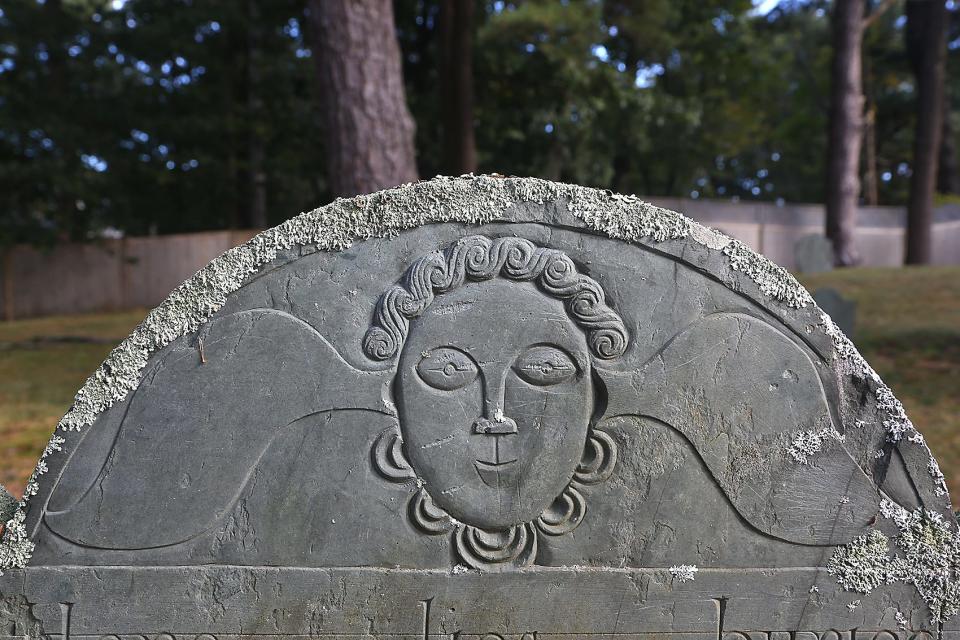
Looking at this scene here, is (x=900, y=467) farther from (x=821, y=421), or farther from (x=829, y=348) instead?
(x=829, y=348)

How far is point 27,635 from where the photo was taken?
1.79m

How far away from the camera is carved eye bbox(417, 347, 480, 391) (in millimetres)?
1812

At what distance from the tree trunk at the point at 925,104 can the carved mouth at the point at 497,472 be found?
16041 mm

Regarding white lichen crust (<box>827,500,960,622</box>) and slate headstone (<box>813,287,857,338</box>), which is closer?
white lichen crust (<box>827,500,960,622</box>)

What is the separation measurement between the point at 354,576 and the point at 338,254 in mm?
777

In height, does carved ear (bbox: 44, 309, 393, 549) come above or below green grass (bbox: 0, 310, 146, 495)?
above

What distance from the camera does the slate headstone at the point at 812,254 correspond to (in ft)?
42.7

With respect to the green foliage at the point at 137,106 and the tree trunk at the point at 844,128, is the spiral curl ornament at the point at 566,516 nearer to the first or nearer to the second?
the green foliage at the point at 137,106

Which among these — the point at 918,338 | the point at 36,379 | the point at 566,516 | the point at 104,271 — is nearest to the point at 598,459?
the point at 566,516

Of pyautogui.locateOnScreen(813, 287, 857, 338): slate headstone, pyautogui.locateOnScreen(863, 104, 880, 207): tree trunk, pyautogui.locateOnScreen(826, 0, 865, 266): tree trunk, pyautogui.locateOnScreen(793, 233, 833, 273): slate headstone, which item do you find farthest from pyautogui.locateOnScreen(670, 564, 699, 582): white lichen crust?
pyautogui.locateOnScreen(863, 104, 880, 207): tree trunk

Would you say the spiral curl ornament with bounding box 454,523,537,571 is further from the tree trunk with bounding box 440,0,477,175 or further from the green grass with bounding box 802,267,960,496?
the tree trunk with bounding box 440,0,477,175

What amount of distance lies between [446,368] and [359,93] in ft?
11.8

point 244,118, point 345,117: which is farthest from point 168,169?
point 345,117

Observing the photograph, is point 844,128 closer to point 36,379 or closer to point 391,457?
point 36,379
